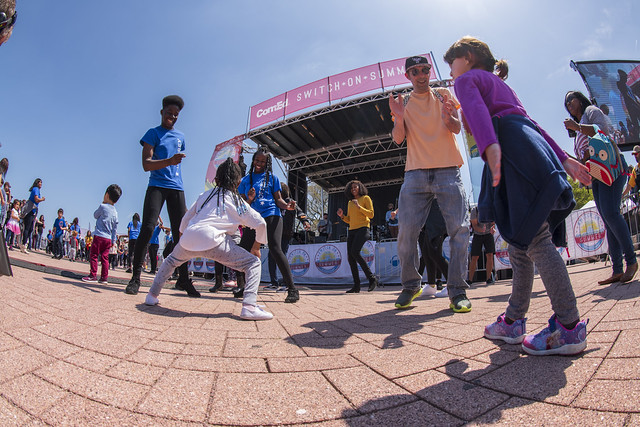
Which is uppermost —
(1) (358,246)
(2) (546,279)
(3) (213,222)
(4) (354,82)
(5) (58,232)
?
(4) (354,82)

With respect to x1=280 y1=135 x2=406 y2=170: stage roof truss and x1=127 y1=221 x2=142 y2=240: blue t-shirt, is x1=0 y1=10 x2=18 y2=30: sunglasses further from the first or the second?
x1=280 y1=135 x2=406 y2=170: stage roof truss

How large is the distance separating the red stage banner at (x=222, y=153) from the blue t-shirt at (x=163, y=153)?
13662 mm

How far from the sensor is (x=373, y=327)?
6.72 feet

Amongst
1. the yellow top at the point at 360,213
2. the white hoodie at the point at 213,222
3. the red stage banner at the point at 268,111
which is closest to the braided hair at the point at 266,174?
the white hoodie at the point at 213,222

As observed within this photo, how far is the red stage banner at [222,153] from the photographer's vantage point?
17.1 m

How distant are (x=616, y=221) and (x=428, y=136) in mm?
2225

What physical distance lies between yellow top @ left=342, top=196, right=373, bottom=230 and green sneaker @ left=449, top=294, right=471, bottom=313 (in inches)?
113

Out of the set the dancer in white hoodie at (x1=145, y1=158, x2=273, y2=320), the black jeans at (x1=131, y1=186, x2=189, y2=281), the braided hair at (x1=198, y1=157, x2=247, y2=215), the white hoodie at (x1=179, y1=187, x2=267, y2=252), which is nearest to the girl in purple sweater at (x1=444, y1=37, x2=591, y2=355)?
the dancer in white hoodie at (x1=145, y1=158, x2=273, y2=320)

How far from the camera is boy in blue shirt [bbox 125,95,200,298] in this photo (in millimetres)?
3252

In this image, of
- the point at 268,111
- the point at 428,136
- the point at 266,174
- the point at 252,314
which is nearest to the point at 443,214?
the point at 428,136

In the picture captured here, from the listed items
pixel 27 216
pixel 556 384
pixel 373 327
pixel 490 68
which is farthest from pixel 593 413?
pixel 27 216

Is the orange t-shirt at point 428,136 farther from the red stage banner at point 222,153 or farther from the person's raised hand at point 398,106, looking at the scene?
the red stage banner at point 222,153

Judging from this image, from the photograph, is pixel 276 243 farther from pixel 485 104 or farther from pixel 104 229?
pixel 104 229

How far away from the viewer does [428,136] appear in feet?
8.73
